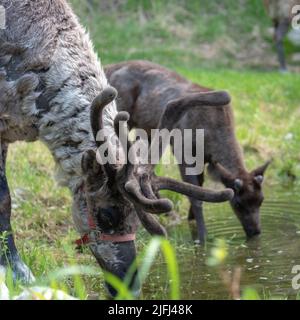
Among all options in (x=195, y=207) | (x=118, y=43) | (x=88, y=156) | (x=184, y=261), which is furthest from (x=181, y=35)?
(x=88, y=156)

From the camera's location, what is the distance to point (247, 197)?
8.23 metres

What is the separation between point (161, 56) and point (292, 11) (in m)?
3.18

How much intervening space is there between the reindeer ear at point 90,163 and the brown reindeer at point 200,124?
222cm

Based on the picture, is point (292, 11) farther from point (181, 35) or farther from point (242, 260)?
point (242, 260)

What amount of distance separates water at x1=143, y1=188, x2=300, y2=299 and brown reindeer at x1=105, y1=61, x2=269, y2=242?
24cm

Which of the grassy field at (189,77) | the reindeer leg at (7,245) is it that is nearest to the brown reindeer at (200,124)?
the grassy field at (189,77)

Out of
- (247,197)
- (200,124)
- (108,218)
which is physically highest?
(108,218)

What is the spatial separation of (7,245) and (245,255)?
7.45ft

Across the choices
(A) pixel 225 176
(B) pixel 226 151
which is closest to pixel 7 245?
(A) pixel 225 176

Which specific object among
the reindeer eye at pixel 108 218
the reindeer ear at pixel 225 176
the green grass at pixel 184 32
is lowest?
the green grass at pixel 184 32

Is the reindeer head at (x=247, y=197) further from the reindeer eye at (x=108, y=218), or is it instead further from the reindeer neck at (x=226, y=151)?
the reindeer eye at (x=108, y=218)

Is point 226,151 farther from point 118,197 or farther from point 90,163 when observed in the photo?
point 90,163

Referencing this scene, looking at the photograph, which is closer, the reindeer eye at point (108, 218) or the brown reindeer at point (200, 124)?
the reindeer eye at point (108, 218)

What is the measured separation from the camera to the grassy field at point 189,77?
779 cm
